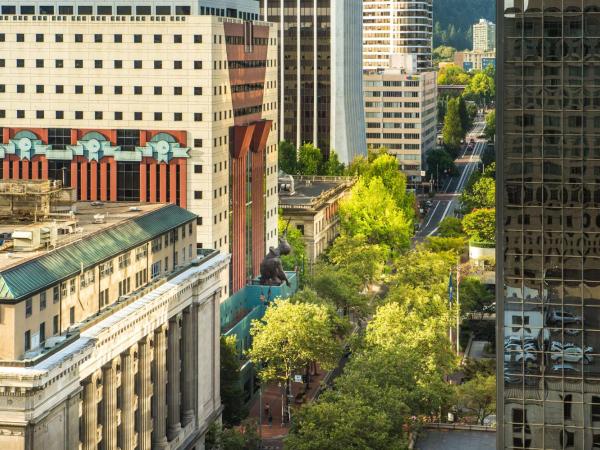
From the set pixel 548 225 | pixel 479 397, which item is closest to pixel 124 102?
pixel 479 397

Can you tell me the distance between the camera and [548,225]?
115m

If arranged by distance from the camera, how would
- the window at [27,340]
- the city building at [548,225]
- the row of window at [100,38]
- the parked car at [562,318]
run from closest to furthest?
1. the city building at [548,225]
2. the parked car at [562,318]
3. the window at [27,340]
4. the row of window at [100,38]

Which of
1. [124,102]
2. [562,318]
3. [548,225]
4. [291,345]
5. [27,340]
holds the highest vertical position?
[124,102]

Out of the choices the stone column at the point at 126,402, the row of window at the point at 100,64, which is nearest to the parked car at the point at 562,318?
the stone column at the point at 126,402

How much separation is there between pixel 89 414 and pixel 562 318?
3637cm

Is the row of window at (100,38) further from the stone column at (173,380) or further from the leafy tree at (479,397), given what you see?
the leafy tree at (479,397)

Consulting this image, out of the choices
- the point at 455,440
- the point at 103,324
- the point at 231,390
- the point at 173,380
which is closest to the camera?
the point at 103,324

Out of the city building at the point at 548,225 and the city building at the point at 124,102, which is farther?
the city building at the point at 124,102

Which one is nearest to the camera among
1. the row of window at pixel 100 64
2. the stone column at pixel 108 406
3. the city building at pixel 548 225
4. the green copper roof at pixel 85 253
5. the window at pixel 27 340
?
the city building at pixel 548 225

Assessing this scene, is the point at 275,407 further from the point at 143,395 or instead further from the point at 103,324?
the point at 103,324

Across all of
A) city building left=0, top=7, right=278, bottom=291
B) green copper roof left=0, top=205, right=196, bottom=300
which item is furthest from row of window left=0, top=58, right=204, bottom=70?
green copper roof left=0, top=205, right=196, bottom=300

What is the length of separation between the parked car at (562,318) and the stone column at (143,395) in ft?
125

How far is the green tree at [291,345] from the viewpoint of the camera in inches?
6919

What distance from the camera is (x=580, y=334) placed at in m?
114
